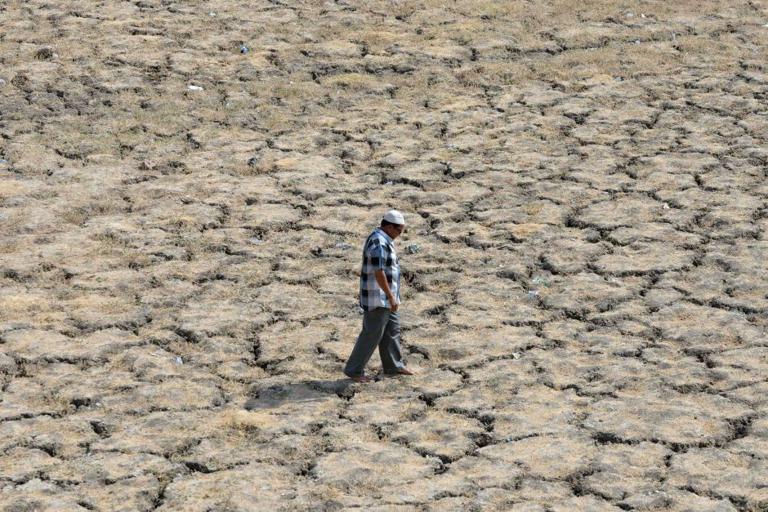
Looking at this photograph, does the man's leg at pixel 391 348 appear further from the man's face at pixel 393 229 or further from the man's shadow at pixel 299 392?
the man's face at pixel 393 229

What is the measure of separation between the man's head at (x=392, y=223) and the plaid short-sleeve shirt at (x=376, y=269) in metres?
0.05

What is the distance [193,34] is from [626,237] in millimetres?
5661

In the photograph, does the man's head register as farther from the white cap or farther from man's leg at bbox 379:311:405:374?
man's leg at bbox 379:311:405:374

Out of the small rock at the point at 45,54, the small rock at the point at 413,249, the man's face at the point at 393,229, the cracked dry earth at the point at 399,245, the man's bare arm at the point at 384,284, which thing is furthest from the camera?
the small rock at the point at 45,54

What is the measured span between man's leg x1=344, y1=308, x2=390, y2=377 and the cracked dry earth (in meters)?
0.14

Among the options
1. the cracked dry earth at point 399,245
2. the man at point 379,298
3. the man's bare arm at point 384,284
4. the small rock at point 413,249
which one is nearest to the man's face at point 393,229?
the man at point 379,298

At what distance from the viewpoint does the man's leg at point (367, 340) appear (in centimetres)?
759

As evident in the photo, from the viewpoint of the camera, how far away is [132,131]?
11.6 metres

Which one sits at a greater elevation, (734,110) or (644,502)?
(734,110)

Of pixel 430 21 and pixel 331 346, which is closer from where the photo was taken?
pixel 331 346

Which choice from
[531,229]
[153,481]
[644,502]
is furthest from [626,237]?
[153,481]

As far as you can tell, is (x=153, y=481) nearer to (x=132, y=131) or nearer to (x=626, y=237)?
(x=626, y=237)

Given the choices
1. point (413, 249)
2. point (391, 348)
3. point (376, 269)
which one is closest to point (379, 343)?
point (391, 348)

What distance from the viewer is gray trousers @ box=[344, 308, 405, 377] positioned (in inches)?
299
